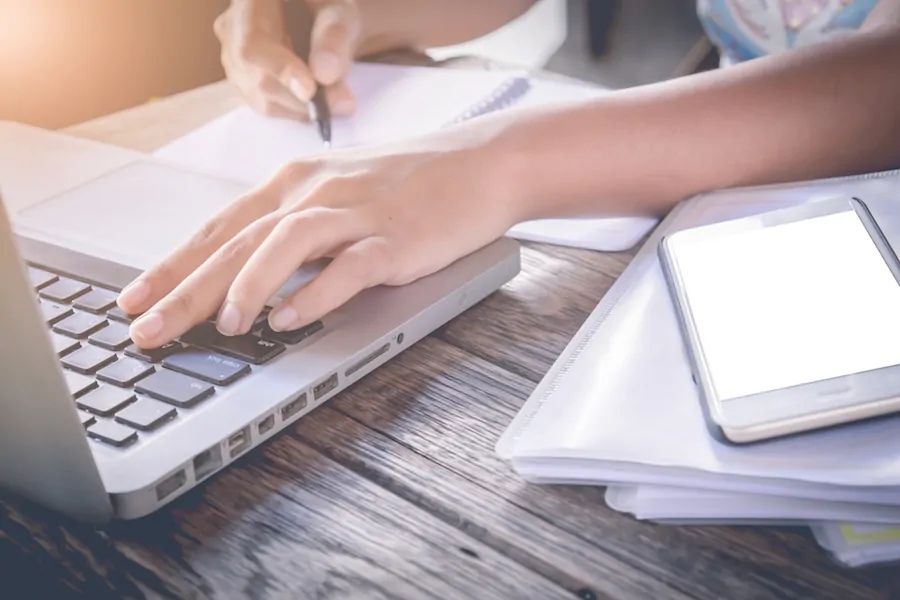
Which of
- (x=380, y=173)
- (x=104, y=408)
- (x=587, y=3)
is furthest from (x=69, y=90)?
(x=587, y=3)

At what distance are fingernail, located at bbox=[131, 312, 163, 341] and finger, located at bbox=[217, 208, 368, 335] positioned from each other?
1.3 inches

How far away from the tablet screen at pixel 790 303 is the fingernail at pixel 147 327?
0.92ft

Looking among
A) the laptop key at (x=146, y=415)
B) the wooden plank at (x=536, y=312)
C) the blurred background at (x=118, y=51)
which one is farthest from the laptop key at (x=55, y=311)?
the blurred background at (x=118, y=51)

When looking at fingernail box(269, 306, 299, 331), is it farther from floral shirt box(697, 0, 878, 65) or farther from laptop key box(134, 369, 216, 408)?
floral shirt box(697, 0, 878, 65)

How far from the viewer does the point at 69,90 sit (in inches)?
40.3

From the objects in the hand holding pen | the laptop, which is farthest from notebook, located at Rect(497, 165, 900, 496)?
the hand holding pen

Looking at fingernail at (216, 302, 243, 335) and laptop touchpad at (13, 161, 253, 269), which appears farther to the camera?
laptop touchpad at (13, 161, 253, 269)

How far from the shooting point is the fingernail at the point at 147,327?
1.44ft

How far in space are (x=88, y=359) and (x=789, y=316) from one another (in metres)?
0.35

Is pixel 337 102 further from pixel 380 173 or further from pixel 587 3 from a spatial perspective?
pixel 587 3

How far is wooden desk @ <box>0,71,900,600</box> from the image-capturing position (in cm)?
33

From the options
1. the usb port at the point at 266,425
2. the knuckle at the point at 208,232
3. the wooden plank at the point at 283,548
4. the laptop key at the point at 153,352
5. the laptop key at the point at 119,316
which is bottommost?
the wooden plank at the point at 283,548

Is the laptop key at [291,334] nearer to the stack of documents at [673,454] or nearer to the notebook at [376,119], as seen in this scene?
the stack of documents at [673,454]

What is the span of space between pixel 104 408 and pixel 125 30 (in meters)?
0.82
